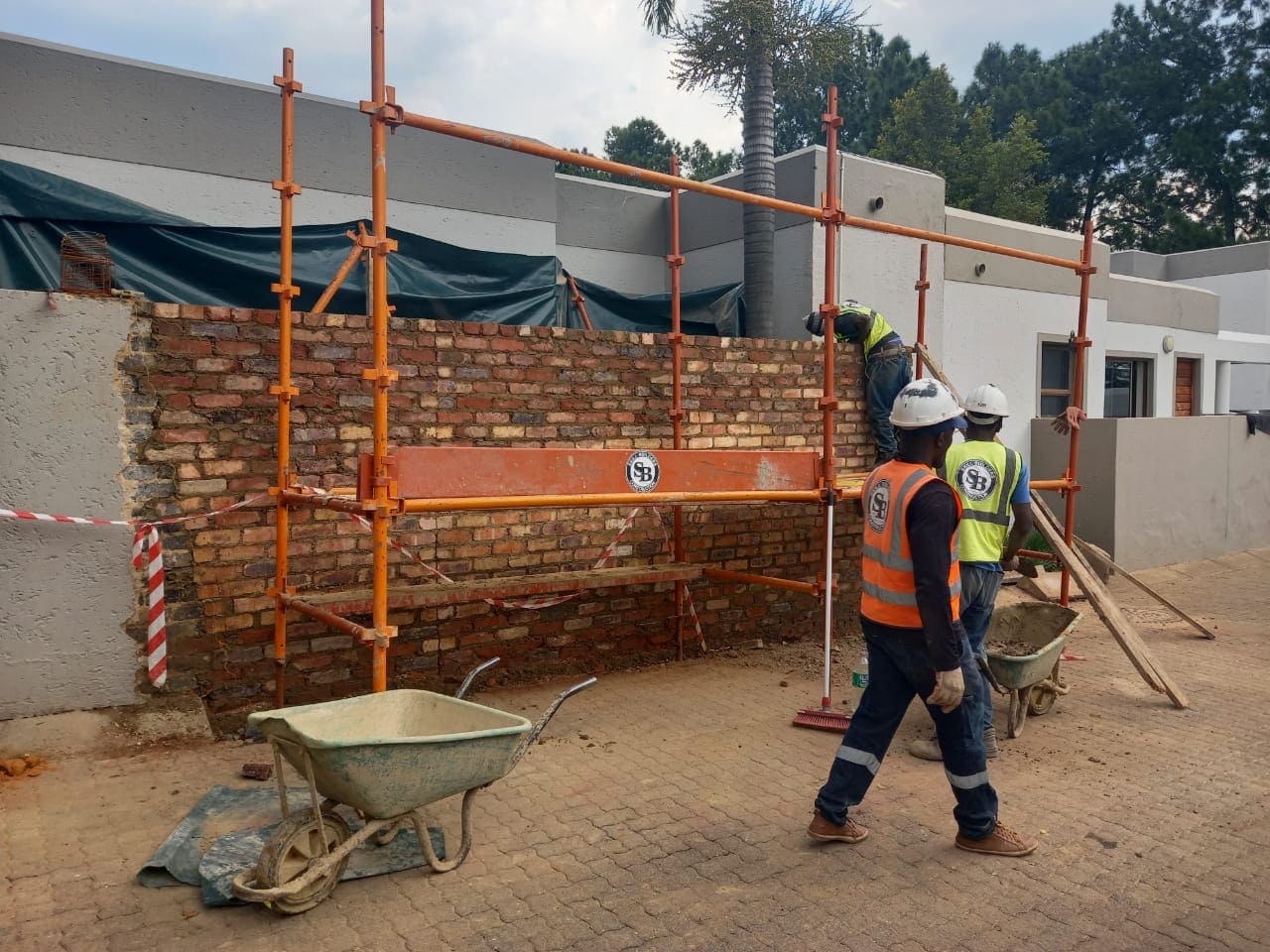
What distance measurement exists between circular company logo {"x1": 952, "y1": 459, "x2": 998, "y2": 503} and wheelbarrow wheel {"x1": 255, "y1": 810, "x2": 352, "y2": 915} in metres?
3.56

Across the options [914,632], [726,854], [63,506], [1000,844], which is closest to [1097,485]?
[1000,844]

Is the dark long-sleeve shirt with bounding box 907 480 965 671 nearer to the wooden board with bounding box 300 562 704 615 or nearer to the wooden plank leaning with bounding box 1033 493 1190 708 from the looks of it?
the wooden board with bounding box 300 562 704 615

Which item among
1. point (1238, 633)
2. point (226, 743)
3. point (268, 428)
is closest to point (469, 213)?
point (268, 428)

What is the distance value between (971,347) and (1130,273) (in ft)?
38.1

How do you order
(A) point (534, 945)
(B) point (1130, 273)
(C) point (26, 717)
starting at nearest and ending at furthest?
(A) point (534, 945) → (C) point (26, 717) → (B) point (1130, 273)

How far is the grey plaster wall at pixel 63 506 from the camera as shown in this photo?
450 centimetres

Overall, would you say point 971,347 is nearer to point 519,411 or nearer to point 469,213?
point 469,213

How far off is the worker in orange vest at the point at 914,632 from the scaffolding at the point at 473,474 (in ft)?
4.94

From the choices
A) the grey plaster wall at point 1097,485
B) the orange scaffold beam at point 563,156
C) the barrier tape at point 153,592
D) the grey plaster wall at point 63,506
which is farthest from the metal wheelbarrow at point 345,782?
the grey plaster wall at point 1097,485

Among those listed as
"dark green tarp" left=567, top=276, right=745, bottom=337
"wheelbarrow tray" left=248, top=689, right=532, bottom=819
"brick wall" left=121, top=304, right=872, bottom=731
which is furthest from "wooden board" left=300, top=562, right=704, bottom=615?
"dark green tarp" left=567, top=276, right=745, bottom=337

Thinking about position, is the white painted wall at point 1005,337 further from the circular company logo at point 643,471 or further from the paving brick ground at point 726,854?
the circular company logo at point 643,471

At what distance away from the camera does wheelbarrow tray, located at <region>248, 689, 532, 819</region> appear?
316cm

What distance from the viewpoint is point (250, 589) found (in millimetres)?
5094

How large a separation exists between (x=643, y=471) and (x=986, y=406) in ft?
6.32
